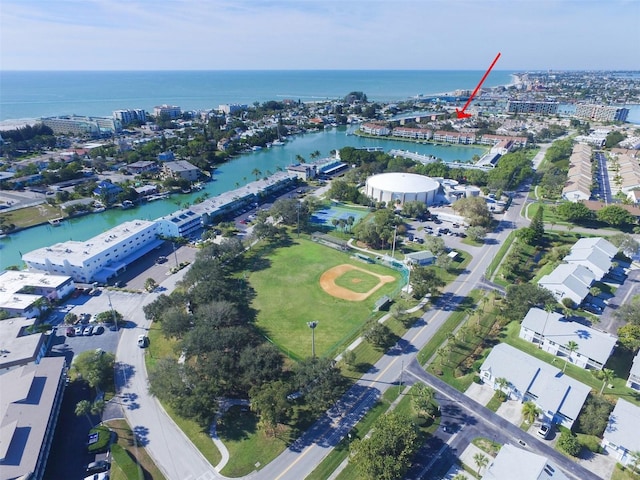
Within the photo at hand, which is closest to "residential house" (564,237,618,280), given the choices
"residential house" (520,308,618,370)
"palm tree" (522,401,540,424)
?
"residential house" (520,308,618,370)

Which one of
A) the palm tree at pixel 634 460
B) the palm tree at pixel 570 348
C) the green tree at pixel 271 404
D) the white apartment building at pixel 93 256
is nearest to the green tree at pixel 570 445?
the palm tree at pixel 634 460

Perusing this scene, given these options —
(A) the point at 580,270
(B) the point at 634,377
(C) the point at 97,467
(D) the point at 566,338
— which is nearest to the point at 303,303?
(C) the point at 97,467

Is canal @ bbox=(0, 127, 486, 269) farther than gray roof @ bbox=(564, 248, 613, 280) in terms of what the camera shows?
Yes

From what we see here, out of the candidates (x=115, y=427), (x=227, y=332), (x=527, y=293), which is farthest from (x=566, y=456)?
(x=115, y=427)

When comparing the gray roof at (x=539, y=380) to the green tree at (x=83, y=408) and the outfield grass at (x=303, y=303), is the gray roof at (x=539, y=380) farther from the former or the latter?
the green tree at (x=83, y=408)

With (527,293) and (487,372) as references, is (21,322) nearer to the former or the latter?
(487,372)

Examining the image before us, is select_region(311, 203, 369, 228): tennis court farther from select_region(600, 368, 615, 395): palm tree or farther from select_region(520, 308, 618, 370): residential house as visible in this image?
select_region(600, 368, 615, 395): palm tree
